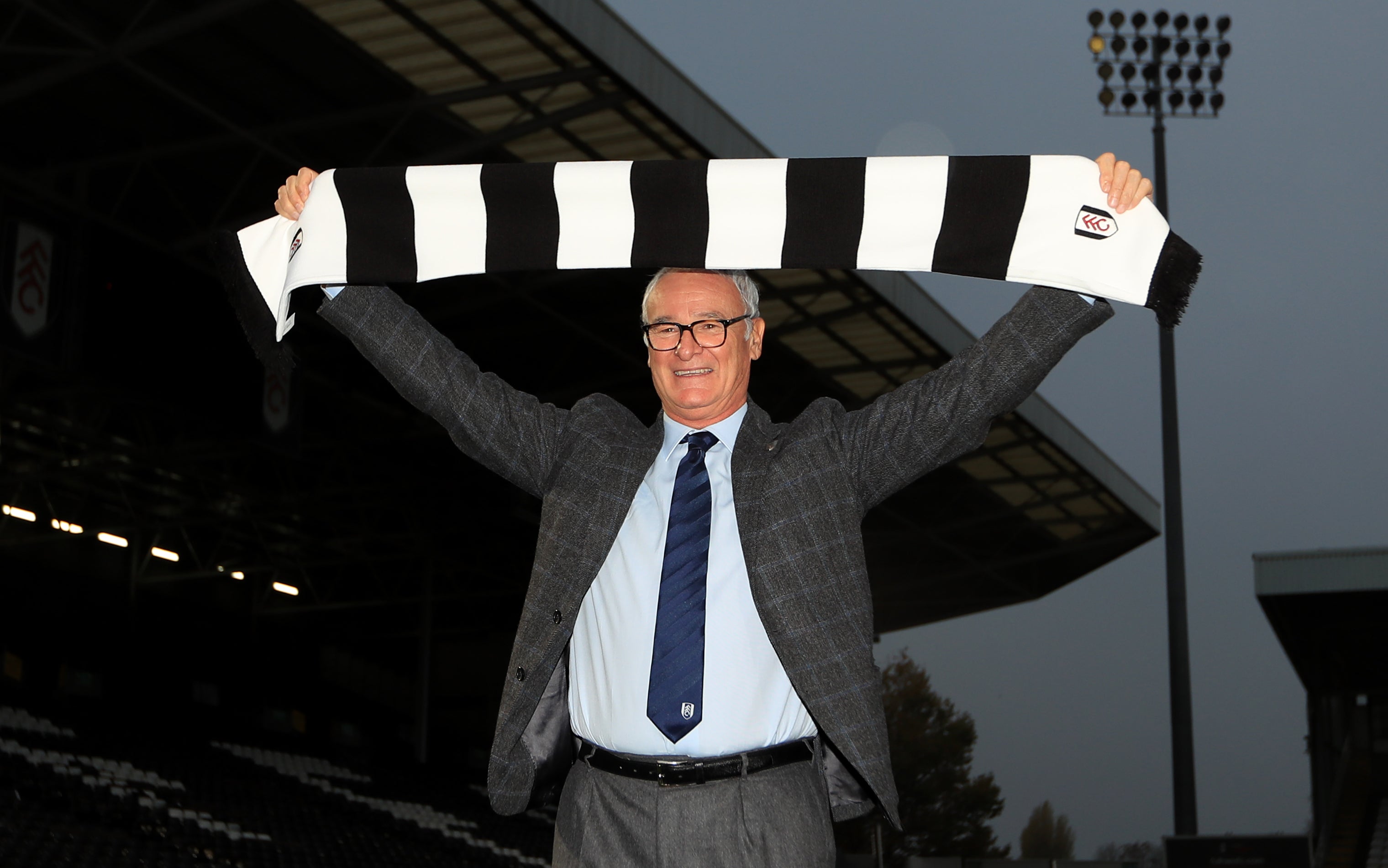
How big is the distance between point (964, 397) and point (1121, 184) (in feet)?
2.10

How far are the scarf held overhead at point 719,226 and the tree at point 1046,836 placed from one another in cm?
4774

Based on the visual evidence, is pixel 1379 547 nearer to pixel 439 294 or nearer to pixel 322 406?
pixel 439 294

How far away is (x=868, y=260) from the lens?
2.95 metres

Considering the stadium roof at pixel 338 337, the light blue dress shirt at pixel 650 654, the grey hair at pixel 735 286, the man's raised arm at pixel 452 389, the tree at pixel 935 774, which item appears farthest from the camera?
the tree at pixel 935 774

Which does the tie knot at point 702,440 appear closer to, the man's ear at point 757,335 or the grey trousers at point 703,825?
the man's ear at point 757,335

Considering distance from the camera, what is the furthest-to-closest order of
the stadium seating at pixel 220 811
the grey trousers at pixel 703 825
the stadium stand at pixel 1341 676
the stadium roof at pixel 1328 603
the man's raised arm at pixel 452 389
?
1. the stadium stand at pixel 1341 676
2. the stadium roof at pixel 1328 603
3. the stadium seating at pixel 220 811
4. the man's raised arm at pixel 452 389
5. the grey trousers at pixel 703 825

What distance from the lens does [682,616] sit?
2537mm

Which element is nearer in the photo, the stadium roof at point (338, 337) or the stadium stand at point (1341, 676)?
the stadium roof at point (338, 337)

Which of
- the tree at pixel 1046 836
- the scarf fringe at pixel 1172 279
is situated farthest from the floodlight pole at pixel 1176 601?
the tree at pixel 1046 836

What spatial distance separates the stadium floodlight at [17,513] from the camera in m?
26.7

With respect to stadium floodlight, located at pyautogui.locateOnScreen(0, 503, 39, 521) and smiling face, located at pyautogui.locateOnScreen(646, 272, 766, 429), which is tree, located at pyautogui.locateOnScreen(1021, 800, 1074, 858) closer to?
stadium floodlight, located at pyautogui.locateOnScreen(0, 503, 39, 521)

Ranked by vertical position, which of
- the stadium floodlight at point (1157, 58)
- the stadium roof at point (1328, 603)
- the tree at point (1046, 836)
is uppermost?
the stadium floodlight at point (1157, 58)

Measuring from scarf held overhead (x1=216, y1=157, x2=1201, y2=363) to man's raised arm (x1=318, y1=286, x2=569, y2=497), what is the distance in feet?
0.65

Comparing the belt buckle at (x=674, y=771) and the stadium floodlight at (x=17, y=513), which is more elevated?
the stadium floodlight at (x=17, y=513)
